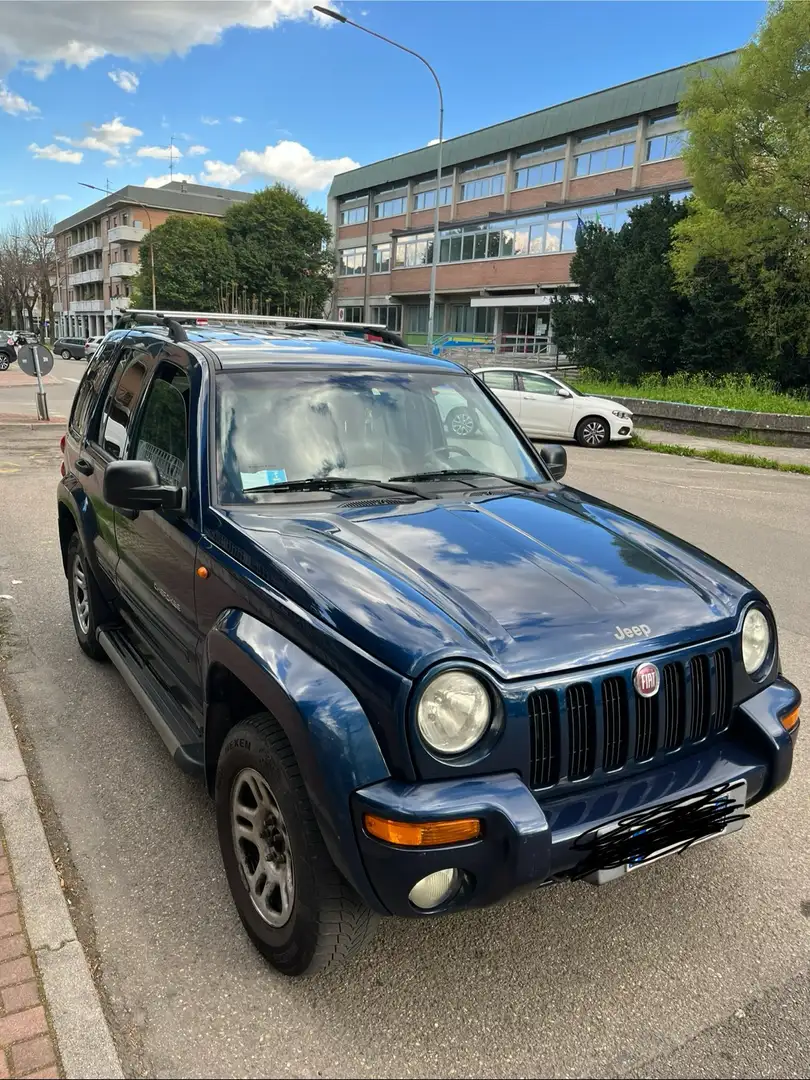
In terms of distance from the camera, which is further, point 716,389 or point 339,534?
point 716,389

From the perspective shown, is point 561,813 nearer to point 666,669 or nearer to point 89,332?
point 666,669

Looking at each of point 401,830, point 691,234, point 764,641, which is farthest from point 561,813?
point 691,234

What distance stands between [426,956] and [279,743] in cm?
91

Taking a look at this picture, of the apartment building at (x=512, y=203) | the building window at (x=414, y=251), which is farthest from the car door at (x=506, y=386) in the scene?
the building window at (x=414, y=251)

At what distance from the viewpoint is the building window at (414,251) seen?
58562mm

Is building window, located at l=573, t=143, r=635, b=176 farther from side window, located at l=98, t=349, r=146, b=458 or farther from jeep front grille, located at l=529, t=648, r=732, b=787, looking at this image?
jeep front grille, located at l=529, t=648, r=732, b=787

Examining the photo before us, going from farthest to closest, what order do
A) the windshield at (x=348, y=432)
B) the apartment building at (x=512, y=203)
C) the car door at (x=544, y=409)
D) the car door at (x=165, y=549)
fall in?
the apartment building at (x=512, y=203)
the car door at (x=544, y=409)
the windshield at (x=348, y=432)
the car door at (x=165, y=549)

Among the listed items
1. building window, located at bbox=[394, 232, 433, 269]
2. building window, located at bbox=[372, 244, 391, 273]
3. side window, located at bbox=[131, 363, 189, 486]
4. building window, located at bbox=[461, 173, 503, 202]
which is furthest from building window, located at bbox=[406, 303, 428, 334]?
side window, located at bbox=[131, 363, 189, 486]

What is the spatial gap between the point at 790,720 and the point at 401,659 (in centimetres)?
143

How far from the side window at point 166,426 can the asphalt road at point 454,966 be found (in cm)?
139

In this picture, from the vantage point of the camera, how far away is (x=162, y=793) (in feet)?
11.3

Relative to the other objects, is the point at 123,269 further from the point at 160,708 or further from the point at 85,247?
the point at 160,708

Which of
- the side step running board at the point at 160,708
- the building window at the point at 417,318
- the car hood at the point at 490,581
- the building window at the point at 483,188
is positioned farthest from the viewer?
the building window at the point at 417,318

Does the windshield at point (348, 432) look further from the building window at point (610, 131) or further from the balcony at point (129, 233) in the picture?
the balcony at point (129, 233)
